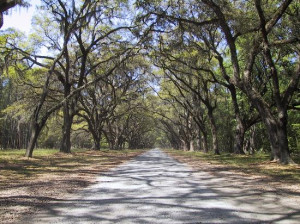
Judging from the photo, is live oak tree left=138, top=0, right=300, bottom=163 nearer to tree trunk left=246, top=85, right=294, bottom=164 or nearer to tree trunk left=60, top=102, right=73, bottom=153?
tree trunk left=246, top=85, right=294, bottom=164

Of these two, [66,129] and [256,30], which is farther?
[66,129]

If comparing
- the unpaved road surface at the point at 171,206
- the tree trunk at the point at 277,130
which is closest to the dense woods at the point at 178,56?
the tree trunk at the point at 277,130

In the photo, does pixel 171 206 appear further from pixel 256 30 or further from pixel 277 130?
pixel 256 30

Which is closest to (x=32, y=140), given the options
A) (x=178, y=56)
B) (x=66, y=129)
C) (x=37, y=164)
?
(x=37, y=164)

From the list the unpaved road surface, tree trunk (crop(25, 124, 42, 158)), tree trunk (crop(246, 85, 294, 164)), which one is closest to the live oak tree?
tree trunk (crop(246, 85, 294, 164))

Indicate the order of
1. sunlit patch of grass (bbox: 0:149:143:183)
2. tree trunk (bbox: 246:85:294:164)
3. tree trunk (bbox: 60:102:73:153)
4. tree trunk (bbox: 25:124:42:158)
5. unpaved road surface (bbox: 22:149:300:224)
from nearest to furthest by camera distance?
unpaved road surface (bbox: 22:149:300:224) → sunlit patch of grass (bbox: 0:149:143:183) → tree trunk (bbox: 246:85:294:164) → tree trunk (bbox: 25:124:42:158) → tree trunk (bbox: 60:102:73:153)

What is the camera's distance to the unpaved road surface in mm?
4703

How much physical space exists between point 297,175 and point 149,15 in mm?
10898

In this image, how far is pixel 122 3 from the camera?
776 inches

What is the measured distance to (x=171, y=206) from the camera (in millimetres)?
5512

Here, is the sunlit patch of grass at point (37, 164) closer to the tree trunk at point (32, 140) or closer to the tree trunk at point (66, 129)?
the tree trunk at point (32, 140)

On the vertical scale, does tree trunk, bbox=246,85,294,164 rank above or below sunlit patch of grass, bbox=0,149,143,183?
above

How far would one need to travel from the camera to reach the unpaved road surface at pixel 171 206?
185 inches

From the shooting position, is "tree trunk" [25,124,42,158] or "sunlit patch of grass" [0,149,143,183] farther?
"tree trunk" [25,124,42,158]
